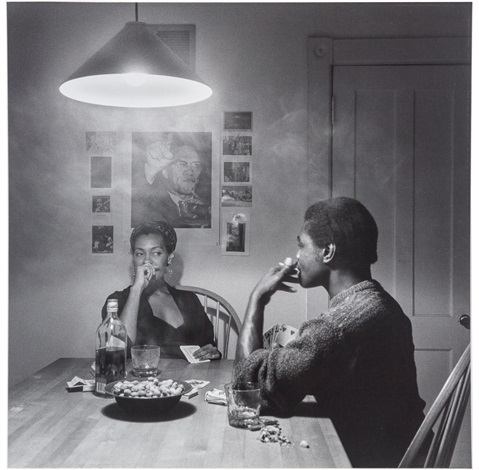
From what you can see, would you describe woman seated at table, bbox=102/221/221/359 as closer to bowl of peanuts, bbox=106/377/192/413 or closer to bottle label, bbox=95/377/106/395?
bottle label, bbox=95/377/106/395

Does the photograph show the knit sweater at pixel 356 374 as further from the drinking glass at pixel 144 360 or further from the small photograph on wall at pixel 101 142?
the small photograph on wall at pixel 101 142

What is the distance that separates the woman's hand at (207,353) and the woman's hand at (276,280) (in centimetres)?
34

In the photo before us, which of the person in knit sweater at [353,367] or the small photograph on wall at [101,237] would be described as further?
the small photograph on wall at [101,237]

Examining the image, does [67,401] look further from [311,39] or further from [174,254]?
[311,39]

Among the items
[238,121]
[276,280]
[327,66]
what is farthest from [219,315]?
[327,66]

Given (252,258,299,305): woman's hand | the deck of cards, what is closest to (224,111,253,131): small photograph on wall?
(252,258,299,305): woman's hand

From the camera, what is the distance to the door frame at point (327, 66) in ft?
6.20

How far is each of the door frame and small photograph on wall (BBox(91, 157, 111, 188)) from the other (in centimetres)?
77

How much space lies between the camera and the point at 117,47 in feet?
4.68

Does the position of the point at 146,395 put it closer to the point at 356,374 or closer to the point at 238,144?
the point at 356,374

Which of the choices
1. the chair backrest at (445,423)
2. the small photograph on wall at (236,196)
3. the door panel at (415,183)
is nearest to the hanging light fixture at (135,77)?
the small photograph on wall at (236,196)

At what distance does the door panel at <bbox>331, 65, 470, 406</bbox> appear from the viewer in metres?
1.86

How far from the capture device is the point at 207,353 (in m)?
1.98
